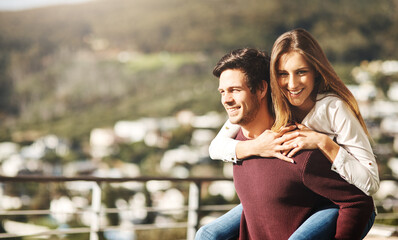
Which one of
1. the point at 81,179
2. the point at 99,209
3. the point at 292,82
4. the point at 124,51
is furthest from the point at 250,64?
the point at 124,51

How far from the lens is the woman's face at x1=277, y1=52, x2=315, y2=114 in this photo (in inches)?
50.6

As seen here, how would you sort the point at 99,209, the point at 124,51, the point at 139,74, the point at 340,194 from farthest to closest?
the point at 124,51 → the point at 139,74 → the point at 99,209 → the point at 340,194

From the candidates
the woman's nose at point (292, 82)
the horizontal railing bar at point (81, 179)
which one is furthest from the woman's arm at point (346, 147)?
the horizontal railing bar at point (81, 179)

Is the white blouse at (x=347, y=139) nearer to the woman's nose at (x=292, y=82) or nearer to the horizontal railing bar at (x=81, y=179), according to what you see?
the woman's nose at (x=292, y=82)

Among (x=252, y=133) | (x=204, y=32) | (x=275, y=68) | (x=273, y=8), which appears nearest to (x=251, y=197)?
(x=252, y=133)

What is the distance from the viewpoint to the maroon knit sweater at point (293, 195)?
121 cm

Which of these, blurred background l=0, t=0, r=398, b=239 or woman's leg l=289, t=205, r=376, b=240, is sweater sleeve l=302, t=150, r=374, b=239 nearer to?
woman's leg l=289, t=205, r=376, b=240

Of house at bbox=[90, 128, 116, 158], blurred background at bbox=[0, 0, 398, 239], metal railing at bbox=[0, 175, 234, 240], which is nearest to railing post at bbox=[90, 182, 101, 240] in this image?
metal railing at bbox=[0, 175, 234, 240]

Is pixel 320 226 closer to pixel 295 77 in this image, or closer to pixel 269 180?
pixel 269 180

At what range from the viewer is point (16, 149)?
5569 centimetres

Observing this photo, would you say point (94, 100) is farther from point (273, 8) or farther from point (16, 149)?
point (273, 8)

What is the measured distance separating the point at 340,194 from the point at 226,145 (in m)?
0.35

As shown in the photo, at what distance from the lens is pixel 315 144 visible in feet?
4.04

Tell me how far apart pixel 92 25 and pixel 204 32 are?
17.6 metres
